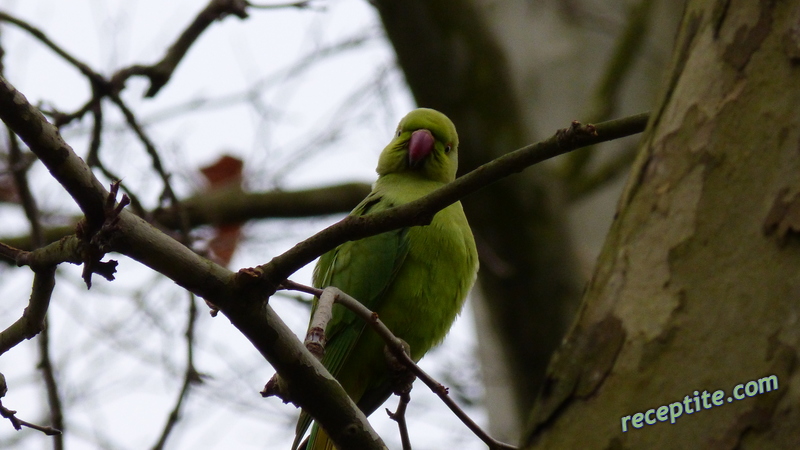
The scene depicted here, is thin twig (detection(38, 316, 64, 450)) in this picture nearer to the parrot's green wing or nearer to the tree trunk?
the parrot's green wing

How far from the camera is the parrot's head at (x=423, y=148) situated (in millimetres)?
3650

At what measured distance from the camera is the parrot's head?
12.0 feet

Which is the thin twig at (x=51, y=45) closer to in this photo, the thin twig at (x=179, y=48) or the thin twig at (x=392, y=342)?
the thin twig at (x=179, y=48)

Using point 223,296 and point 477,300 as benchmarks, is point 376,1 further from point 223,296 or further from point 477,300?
point 223,296

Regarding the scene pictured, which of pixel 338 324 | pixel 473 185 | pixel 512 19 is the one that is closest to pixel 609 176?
pixel 512 19

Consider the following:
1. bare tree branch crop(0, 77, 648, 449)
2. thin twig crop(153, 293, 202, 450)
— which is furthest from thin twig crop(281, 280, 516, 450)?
thin twig crop(153, 293, 202, 450)

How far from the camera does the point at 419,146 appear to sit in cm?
362

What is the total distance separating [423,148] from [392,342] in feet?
5.78

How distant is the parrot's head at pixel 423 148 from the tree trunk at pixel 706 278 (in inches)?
87.3

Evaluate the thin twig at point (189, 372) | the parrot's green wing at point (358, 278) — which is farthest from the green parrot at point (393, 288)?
the thin twig at point (189, 372)

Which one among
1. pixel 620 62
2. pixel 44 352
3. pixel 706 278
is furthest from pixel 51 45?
pixel 620 62

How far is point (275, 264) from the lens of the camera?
66.1 inches

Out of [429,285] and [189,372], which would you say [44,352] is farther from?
[429,285]

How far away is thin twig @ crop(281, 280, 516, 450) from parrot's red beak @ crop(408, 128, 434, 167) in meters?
1.68
